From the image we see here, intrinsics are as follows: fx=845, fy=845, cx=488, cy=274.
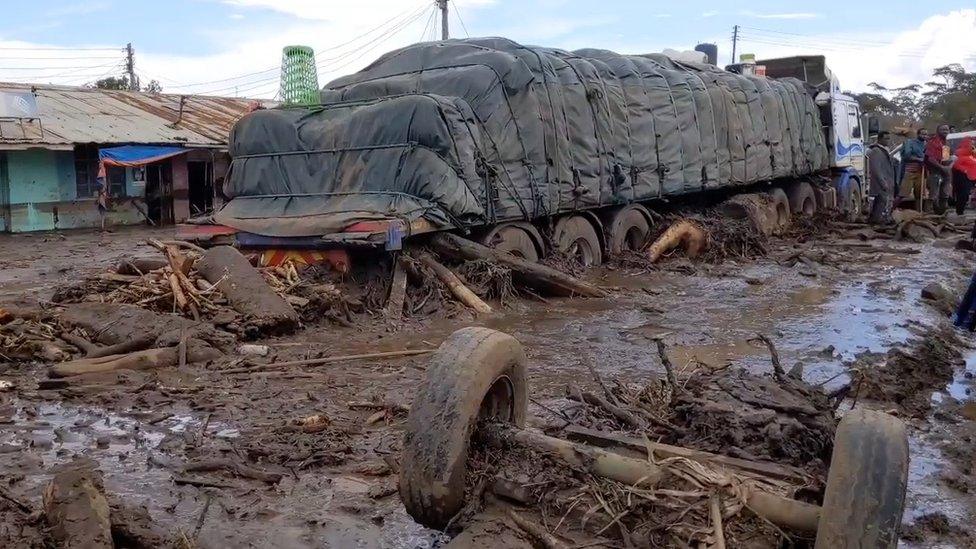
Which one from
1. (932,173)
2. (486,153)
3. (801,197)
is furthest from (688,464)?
(932,173)

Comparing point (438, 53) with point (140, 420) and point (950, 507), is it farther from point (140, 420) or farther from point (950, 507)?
point (950, 507)

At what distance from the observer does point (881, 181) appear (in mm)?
18656

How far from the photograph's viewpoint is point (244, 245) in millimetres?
10305

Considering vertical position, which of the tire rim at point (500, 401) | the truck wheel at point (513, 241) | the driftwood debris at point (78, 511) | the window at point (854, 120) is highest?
the window at point (854, 120)

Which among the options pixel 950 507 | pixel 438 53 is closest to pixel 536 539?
pixel 950 507

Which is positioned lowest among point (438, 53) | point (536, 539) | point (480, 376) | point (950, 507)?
point (950, 507)

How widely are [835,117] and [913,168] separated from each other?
2252 mm

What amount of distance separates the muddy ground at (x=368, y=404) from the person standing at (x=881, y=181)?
726 centimetres

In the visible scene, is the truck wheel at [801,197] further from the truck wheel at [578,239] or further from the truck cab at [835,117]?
the truck wheel at [578,239]

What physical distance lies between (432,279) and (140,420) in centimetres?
435

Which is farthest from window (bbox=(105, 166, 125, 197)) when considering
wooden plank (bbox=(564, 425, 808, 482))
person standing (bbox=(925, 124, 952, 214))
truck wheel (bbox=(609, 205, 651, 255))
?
wooden plank (bbox=(564, 425, 808, 482))

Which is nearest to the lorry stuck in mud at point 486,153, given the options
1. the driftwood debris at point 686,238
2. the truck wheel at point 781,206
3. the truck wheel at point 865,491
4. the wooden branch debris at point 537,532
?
the driftwood debris at point 686,238

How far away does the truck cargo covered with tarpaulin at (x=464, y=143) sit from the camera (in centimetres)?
995

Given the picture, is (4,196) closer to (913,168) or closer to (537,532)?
(537,532)
